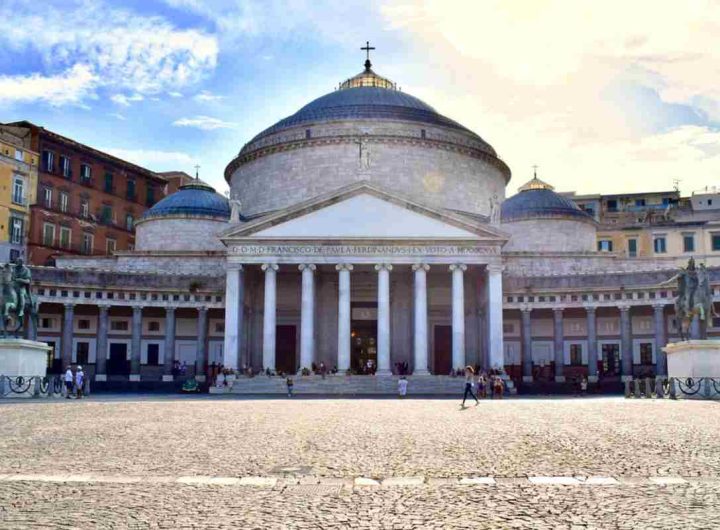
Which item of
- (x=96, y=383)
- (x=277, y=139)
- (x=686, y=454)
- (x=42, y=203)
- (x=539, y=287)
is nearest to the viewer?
(x=686, y=454)

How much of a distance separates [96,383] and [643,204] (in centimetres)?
6383

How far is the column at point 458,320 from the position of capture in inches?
2002

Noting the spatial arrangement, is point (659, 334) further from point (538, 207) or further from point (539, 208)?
point (538, 207)

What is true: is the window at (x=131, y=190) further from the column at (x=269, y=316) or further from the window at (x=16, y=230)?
the column at (x=269, y=316)

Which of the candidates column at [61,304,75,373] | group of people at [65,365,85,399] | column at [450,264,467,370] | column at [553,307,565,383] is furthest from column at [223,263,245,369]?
column at [553,307,565,383]

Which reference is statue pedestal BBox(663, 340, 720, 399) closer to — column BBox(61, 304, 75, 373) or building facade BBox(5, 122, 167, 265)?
column BBox(61, 304, 75, 373)

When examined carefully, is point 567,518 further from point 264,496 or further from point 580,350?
point 580,350

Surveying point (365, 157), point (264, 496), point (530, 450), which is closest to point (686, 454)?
point (530, 450)

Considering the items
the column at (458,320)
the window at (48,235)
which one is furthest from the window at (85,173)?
the column at (458,320)

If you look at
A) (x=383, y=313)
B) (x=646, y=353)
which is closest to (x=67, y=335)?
(x=383, y=313)

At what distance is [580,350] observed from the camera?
2345 inches

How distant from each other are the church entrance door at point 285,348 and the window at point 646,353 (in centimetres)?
2286

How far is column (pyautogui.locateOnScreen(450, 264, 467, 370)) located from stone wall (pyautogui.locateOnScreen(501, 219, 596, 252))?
1497cm

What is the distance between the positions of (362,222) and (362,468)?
39253 millimetres
